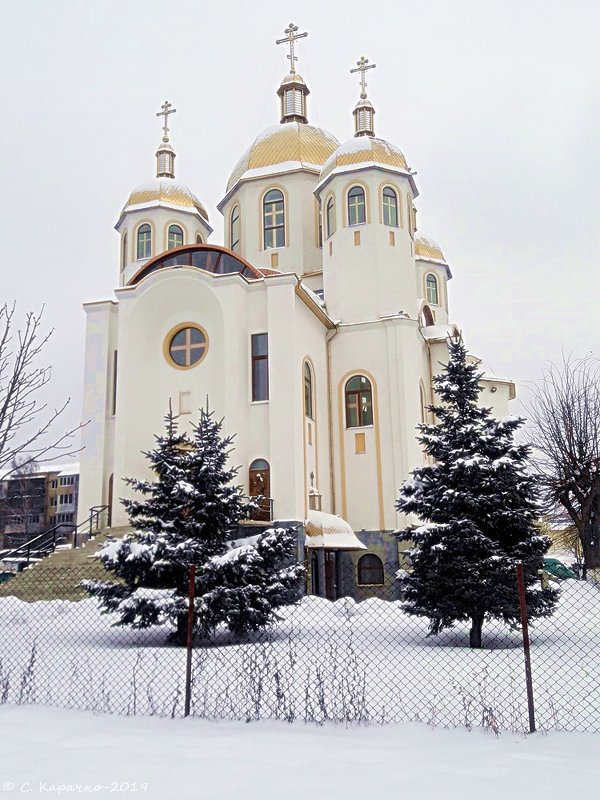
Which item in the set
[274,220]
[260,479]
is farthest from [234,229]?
[260,479]

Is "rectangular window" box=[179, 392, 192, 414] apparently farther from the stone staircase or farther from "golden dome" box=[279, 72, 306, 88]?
"golden dome" box=[279, 72, 306, 88]

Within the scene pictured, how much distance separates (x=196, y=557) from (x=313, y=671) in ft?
11.7

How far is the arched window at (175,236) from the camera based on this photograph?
28.9m

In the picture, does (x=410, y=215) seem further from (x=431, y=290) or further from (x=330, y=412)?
(x=431, y=290)

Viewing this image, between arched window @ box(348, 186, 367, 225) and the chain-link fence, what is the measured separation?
1397 cm

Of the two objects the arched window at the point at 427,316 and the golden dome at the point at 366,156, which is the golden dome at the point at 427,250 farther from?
the golden dome at the point at 366,156

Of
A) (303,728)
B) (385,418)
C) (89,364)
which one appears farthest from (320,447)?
(303,728)

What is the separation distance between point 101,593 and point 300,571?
3158mm

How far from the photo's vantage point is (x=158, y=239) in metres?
28.7

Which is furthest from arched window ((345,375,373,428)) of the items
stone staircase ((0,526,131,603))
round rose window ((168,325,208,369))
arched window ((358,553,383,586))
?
stone staircase ((0,526,131,603))

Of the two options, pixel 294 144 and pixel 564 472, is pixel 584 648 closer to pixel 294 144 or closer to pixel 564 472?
pixel 564 472

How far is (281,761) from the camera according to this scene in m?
5.33

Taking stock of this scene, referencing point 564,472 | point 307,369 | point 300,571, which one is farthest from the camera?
point 564,472

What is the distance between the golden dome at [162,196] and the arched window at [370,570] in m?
15.0
